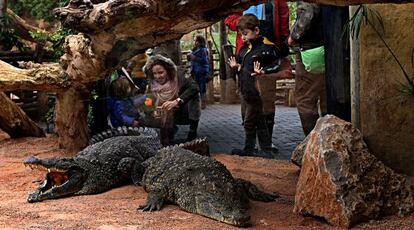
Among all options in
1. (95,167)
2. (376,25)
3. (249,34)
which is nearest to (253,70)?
(249,34)

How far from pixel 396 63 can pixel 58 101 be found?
3823mm

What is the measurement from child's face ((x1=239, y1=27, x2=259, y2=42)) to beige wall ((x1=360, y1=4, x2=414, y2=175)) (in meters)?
1.21

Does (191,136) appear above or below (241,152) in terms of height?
above

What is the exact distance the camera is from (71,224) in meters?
3.76

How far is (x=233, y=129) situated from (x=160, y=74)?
105cm

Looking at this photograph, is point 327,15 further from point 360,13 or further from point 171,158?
point 171,158

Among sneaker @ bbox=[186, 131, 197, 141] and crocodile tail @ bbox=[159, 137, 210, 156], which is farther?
sneaker @ bbox=[186, 131, 197, 141]

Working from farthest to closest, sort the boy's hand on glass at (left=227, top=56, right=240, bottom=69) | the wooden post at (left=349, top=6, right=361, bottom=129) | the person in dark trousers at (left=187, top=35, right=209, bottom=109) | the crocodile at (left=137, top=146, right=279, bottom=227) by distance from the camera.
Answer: the person in dark trousers at (left=187, top=35, right=209, bottom=109) → the boy's hand on glass at (left=227, top=56, right=240, bottom=69) → the wooden post at (left=349, top=6, right=361, bottom=129) → the crocodile at (left=137, top=146, right=279, bottom=227)

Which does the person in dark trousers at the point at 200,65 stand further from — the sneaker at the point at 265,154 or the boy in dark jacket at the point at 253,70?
the sneaker at the point at 265,154

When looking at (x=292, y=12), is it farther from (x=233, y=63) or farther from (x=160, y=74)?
(x=160, y=74)

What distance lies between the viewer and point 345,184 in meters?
3.64

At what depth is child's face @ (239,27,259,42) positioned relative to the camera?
5590mm

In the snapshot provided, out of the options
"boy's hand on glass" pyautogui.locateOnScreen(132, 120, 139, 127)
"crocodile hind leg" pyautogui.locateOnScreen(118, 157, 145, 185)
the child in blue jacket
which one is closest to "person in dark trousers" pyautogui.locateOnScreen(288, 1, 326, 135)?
"crocodile hind leg" pyautogui.locateOnScreen(118, 157, 145, 185)

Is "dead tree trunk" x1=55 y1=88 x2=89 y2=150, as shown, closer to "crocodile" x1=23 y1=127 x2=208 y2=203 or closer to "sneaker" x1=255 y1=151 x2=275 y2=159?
Answer: "crocodile" x1=23 y1=127 x2=208 y2=203
